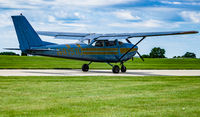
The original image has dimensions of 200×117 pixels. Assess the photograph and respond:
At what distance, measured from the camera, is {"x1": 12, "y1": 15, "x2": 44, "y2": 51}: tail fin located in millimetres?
23266

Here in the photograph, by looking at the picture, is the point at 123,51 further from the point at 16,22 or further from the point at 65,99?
the point at 65,99

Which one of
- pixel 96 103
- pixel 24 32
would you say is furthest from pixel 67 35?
pixel 96 103

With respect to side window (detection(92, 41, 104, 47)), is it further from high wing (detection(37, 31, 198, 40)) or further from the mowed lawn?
the mowed lawn

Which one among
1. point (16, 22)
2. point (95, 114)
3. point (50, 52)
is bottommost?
point (95, 114)

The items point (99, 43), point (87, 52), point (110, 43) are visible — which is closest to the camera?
point (87, 52)

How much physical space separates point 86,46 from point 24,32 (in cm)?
485

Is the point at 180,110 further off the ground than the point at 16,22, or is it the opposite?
the point at 16,22

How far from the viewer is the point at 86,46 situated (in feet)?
82.9

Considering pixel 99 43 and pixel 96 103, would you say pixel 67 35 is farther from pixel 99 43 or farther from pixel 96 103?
pixel 96 103

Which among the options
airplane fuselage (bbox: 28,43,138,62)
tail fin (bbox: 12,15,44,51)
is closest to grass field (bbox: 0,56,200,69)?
tail fin (bbox: 12,15,44,51)

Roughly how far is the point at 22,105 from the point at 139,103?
135 inches

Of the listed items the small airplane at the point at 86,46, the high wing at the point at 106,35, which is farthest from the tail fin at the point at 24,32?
the high wing at the point at 106,35

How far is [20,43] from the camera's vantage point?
23453 mm

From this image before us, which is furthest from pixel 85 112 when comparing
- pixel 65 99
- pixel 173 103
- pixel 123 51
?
pixel 123 51
